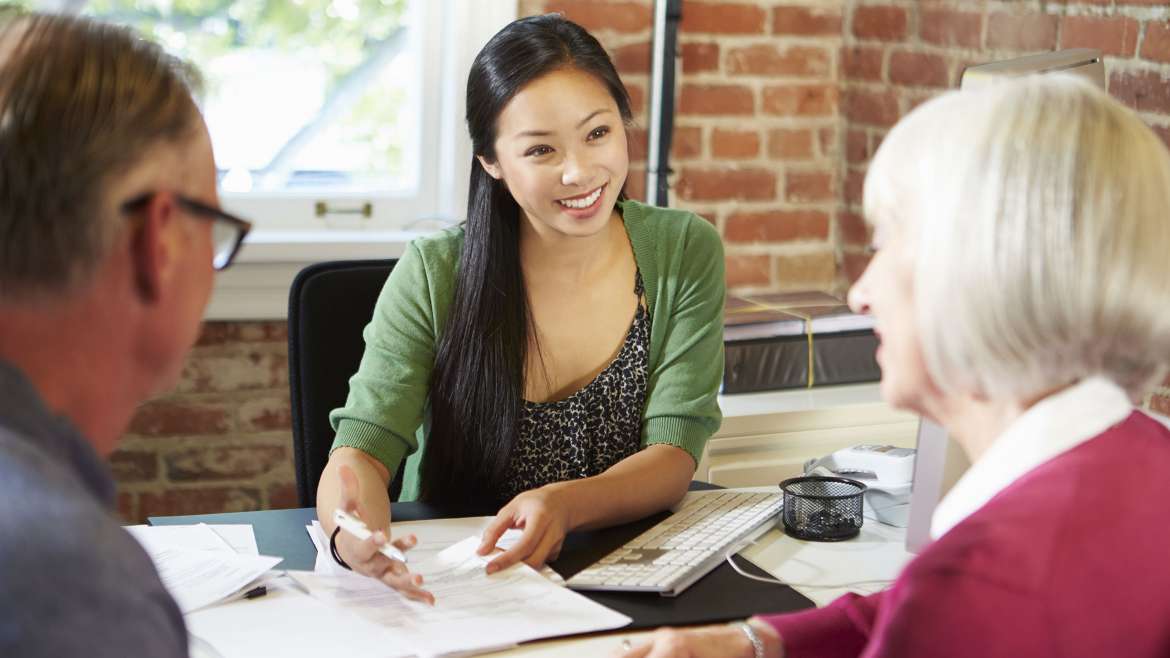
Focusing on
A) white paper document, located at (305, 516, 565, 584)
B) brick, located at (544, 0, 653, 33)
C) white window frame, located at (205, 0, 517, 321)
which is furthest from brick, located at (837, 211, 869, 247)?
white paper document, located at (305, 516, 565, 584)

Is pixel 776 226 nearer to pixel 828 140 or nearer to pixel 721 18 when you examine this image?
pixel 828 140

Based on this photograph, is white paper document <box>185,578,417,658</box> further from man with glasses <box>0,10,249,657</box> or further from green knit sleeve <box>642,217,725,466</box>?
green knit sleeve <box>642,217,725,466</box>

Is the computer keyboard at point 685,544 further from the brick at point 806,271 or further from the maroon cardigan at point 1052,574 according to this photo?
the brick at point 806,271

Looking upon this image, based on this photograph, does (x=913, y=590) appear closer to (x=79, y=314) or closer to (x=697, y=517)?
(x=79, y=314)

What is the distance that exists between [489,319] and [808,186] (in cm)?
129

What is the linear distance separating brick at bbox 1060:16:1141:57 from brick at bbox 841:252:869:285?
27.5 inches

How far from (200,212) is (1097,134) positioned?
23.8 inches

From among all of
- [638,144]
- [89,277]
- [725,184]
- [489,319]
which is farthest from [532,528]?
[725,184]

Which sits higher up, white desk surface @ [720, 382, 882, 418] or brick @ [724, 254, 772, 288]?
brick @ [724, 254, 772, 288]

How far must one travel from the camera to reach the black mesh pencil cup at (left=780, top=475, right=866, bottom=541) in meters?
1.67

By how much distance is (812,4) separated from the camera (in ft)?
9.59


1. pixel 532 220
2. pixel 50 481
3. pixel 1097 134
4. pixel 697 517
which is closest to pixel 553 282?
pixel 532 220

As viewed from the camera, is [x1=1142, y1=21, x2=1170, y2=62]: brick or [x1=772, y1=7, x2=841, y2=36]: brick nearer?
[x1=1142, y1=21, x2=1170, y2=62]: brick

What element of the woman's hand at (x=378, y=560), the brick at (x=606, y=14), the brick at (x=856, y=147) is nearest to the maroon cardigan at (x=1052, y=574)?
the woman's hand at (x=378, y=560)
